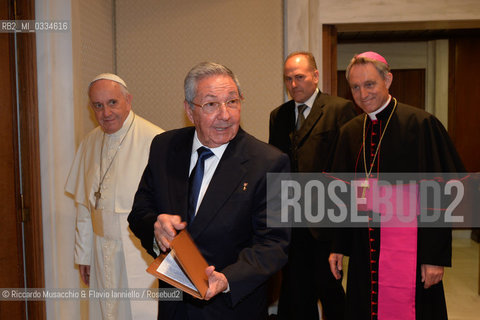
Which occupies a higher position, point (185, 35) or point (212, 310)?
point (185, 35)

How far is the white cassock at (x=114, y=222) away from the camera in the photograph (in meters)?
2.88

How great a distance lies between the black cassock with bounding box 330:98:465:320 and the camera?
2.52 meters

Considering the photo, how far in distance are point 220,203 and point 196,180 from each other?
0.64 feet

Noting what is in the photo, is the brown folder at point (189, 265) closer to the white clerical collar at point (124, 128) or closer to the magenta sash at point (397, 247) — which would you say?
the magenta sash at point (397, 247)

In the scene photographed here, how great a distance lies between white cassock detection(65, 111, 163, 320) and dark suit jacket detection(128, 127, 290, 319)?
39.9 inches

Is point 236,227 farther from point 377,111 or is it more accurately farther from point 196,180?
point 377,111

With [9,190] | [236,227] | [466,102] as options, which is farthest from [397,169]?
[466,102]

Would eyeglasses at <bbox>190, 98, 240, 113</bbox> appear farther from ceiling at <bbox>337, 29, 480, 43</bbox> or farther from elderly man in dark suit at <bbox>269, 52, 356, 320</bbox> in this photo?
ceiling at <bbox>337, 29, 480, 43</bbox>

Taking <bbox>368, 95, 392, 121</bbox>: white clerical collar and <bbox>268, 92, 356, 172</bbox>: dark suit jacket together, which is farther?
<bbox>268, 92, 356, 172</bbox>: dark suit jacket

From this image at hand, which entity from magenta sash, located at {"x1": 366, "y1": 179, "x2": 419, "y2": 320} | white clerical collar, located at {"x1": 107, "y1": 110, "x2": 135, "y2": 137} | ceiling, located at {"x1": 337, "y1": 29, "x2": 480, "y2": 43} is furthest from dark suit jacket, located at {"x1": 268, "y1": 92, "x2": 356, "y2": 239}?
ceiling, located at {"x1": 337, "y1": 29, "x2": 480, "y2": 43}

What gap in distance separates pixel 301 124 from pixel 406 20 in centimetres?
181

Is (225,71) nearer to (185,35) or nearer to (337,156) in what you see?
(337,156)

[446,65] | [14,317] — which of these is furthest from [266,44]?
[446,65]

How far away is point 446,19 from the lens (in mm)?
4383
